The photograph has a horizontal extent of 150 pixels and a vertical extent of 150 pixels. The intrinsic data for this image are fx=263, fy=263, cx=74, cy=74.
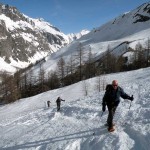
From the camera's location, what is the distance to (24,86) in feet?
347

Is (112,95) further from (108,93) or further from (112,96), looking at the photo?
(108,93)

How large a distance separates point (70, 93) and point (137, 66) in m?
42.2

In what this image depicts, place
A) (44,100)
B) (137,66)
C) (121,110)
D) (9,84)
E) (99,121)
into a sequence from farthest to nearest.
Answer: (137,66), (9,84), (44,100), (121,110), (99,121)

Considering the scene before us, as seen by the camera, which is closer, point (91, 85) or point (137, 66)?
point (91, 85)

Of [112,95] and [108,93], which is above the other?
[108,93]

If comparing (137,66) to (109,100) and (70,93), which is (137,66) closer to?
(70,93)

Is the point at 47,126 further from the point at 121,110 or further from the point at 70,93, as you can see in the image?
the point at 70,93

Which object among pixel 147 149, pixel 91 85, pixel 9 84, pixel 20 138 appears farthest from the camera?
pixel 9 84

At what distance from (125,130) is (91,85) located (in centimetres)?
6065

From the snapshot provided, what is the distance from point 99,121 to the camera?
17.3 metres

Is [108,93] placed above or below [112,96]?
above

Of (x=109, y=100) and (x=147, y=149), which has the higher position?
(x=109, y=100)

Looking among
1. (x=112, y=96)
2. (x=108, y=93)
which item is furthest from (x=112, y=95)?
(x=108, y=93)

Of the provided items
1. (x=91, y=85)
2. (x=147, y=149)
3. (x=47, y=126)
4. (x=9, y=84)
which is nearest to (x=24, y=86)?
(x=9, y=84)
